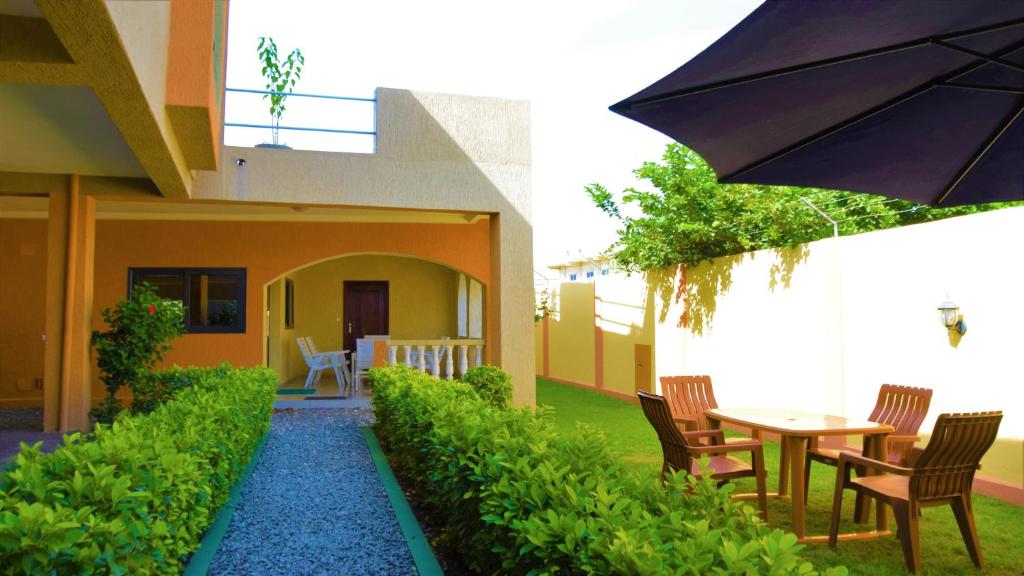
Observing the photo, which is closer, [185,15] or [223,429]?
[223,429]

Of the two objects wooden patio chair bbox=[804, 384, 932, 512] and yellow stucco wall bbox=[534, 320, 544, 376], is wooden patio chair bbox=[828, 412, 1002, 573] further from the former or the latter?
yellow stucco wall bbox=[534, 320, 544, 376]

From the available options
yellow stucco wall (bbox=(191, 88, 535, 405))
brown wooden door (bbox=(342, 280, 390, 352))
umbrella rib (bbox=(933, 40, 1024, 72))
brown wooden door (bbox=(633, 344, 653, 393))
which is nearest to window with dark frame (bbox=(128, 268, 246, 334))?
yellow stucco wall (bbox=(191, 88, 535, 405))

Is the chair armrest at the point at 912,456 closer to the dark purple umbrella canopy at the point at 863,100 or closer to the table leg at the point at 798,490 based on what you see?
the table leg at the point at 798,490

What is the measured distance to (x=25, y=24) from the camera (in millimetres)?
3605

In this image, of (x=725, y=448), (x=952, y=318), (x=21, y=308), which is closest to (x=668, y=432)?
(x=725, y=448)

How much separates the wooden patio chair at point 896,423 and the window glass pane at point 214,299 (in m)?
8.30

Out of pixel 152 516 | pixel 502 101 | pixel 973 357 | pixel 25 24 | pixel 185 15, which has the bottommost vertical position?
pixel 152 516

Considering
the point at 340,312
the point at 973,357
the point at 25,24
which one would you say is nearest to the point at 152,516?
the point at 25,24

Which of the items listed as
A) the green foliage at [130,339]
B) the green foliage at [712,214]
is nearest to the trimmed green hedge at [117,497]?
Result: the green foliage at [130,339]

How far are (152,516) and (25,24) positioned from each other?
2652 mm

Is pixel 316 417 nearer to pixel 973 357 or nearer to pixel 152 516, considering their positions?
pixel 152 516

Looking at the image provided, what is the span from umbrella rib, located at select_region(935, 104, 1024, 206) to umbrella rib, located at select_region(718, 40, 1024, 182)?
0.35m

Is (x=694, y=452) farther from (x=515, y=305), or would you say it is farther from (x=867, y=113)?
(x=515, y=305)

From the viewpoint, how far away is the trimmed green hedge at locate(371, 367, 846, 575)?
1.85 metres
